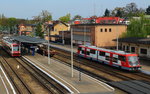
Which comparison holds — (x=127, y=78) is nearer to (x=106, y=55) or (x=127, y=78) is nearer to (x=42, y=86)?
(x=106, y=55)

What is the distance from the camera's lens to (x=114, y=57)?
32844 millimetres

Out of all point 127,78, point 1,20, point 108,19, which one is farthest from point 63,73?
point 1,20

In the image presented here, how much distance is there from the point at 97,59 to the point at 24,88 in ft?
58.2

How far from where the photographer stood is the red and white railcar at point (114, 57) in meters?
30.2

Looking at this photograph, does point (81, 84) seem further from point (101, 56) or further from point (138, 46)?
point (138, 46)

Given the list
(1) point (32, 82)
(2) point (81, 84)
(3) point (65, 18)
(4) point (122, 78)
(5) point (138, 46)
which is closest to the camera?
(2) point (81, 84)

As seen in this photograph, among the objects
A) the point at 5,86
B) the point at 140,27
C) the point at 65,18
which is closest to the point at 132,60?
the point at 5,86

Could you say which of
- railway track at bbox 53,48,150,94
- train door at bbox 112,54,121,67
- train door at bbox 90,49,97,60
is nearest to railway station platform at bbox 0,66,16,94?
railway track at bbox 53,48,150,94

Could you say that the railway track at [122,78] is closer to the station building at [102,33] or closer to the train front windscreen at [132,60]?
the train front windscreen at [132,60]

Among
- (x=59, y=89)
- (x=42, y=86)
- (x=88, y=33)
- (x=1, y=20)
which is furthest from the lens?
(x=1, y=20)

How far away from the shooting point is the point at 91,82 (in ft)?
79.1

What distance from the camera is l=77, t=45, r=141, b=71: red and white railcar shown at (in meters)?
30.2

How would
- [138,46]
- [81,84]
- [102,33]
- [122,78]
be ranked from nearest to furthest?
[81,84] → [122,78] → [138,46] → [102,33]

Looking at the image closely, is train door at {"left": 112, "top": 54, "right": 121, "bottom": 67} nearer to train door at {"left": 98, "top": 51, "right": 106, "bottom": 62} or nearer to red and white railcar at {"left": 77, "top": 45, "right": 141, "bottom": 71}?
red and white railcar at {"left": 77, "top": 45, "right": 141, "bottom": 71}
